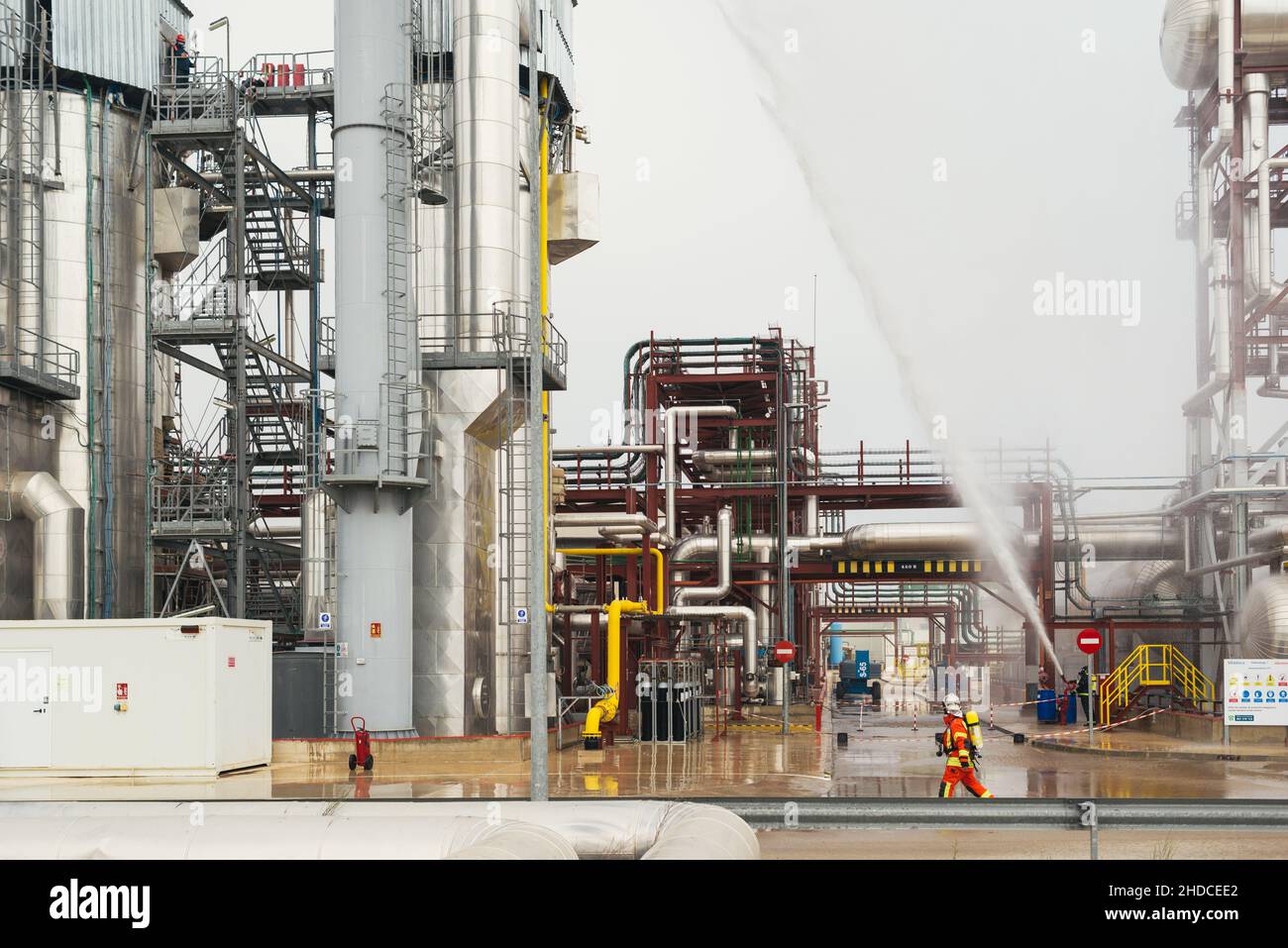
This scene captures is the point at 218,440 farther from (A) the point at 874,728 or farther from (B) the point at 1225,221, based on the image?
(B) the point at 1225,221

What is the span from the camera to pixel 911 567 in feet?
166

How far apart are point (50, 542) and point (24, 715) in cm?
954

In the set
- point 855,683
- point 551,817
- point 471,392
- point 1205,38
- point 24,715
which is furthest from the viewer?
point 855,683

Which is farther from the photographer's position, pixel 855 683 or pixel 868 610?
pixel 855 683

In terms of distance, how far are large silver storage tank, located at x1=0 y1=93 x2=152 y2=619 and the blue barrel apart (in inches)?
1003

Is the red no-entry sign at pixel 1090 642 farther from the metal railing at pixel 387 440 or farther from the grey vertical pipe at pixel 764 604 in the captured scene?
the metal railing at pixel 387 440

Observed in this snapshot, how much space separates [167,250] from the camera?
122 feet

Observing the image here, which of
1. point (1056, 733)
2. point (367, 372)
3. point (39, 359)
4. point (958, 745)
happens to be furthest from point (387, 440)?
point (1056, 733)

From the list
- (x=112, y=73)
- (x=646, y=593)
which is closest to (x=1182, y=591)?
(x=646, y=593)

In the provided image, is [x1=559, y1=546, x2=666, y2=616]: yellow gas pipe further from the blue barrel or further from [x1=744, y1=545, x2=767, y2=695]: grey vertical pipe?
the blue barrel

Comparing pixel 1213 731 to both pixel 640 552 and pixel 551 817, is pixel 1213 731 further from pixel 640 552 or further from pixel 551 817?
pixel 551 817

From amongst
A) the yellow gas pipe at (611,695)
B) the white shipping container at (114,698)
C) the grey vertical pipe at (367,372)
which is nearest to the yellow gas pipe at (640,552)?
the yellow gas pipe at (611,695)

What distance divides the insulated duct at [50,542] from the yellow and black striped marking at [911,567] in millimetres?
26431
